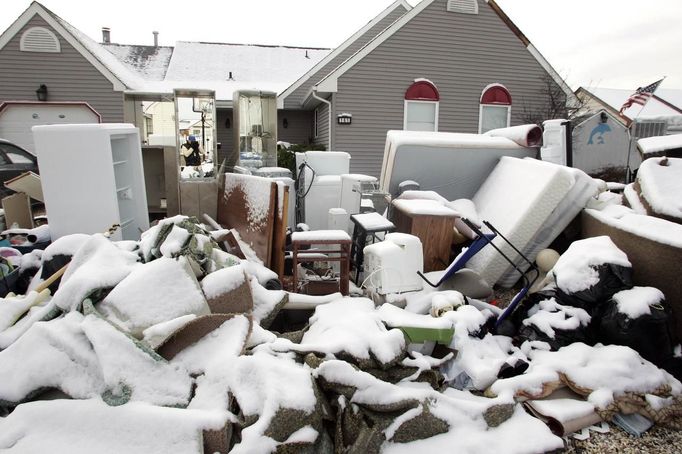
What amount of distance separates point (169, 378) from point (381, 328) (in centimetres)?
140

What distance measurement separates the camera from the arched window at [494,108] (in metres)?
13.1

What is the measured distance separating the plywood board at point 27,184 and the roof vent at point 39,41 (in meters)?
7.89

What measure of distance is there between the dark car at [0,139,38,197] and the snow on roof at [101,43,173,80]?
8.87m

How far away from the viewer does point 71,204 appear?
4840 millimetres

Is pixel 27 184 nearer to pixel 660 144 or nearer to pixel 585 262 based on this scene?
pixel 585 262

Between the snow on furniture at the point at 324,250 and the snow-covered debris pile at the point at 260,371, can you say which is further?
the snow on furniture at the point at 324,250

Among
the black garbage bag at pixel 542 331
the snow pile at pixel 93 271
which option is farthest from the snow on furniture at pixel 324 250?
the black garbage bag at pixel 542 331

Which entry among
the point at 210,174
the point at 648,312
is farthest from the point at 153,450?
the point at 210,174

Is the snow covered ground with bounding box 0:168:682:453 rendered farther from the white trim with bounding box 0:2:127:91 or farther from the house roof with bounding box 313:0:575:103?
the white trim with bounding box 0:2:127:91

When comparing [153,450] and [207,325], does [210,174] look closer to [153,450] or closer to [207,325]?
[207,325]

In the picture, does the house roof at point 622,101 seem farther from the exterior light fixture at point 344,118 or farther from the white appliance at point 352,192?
the white appliance at point 352,192

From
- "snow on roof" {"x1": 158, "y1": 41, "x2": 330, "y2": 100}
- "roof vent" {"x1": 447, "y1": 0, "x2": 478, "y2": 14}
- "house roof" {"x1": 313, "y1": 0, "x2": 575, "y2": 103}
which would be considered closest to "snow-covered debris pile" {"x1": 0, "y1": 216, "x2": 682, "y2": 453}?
"house roof" {"x1": 313, "y1": 0, "x2": 575, "y2": 103}

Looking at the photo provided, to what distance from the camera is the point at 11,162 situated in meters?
7.73

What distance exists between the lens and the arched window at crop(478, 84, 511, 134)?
43.0 ft
